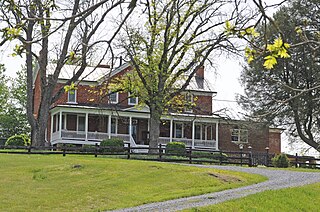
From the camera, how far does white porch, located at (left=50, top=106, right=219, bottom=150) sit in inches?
1734

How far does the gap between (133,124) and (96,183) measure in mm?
27666

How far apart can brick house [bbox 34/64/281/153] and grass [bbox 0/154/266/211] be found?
17687mm

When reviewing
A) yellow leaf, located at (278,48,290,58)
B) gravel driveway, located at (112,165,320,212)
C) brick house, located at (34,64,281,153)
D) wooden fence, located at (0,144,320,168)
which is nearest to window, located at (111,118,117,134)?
brick house, located at (34,64,281,153)

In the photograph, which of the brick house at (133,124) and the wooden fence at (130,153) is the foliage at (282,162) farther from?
the brick house at (133,124)

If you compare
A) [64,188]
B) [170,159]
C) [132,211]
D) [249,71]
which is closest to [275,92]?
[249,71]

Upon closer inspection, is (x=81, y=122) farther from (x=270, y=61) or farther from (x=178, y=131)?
(x=270, y=61)

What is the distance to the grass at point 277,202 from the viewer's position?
14.9m

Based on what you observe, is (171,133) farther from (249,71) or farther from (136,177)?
(136,177)

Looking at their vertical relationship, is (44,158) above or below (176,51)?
below

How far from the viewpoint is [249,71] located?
44938 millimetres

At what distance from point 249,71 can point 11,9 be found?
40.5 metres

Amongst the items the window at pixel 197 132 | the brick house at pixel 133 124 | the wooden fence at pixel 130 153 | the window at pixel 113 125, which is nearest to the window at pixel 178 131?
the brick house at pixel 133 124

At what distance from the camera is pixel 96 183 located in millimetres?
20359

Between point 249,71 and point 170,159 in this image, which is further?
point 249,71
